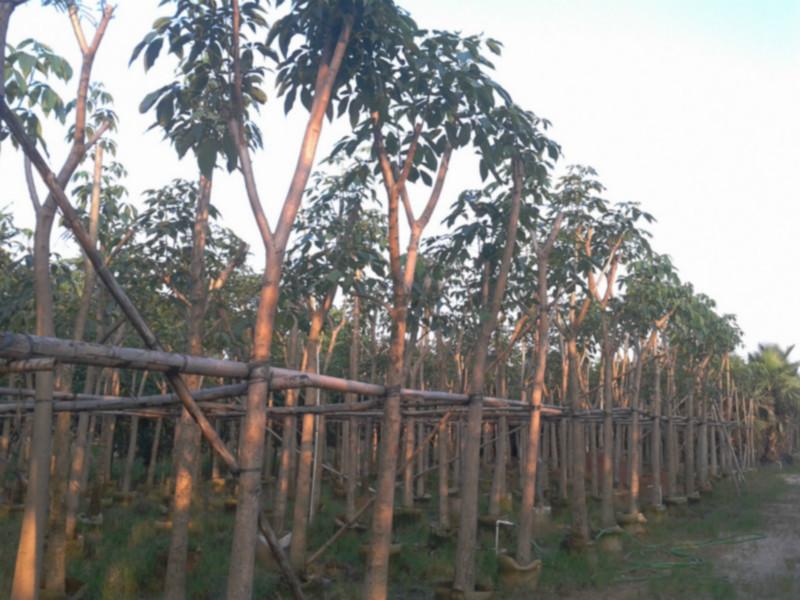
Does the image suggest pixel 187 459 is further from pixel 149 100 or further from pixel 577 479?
pixel 577 479

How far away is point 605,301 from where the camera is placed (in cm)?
1523

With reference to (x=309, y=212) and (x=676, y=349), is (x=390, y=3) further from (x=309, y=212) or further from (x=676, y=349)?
(x=676, y=349)

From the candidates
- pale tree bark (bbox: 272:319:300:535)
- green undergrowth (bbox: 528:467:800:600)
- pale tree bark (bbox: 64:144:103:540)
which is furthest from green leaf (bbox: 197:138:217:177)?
green undergrowth (bbox: 528:467:800:600)

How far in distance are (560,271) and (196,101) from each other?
780 centimetres

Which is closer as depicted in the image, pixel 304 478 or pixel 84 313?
pixel 84 313

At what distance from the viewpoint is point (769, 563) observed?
14766 mm

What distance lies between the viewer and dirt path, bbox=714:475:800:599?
12383 millimetres

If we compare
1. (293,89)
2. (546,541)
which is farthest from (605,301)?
(293,89)

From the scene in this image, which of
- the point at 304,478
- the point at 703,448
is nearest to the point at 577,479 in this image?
the point at 304,478

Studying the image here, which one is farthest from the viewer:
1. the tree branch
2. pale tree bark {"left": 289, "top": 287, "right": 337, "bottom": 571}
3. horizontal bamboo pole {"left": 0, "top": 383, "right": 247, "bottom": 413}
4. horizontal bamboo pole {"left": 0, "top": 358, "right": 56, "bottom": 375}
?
pale tree bark {"left": 289, "top": 287, "right": 337, "bottom": 571}

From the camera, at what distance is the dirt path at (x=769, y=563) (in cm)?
1238

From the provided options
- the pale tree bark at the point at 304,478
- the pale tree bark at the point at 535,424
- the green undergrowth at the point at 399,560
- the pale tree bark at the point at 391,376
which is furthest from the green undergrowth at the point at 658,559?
the pale tree bark at the point at 391,376

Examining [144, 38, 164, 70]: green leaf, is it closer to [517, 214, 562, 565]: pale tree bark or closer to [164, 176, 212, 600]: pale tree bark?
[164, 176, 212, 600]: pale tree bark

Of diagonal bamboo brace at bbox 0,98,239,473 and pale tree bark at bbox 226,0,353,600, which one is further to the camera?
pale tree bark at bbox 226,0,353,600
